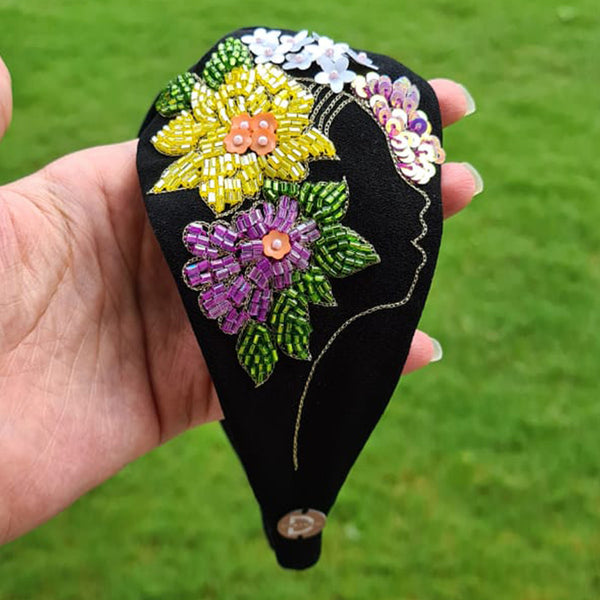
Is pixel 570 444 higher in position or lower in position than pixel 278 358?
lower

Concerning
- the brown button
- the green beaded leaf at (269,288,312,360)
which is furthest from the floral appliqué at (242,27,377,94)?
the brown button

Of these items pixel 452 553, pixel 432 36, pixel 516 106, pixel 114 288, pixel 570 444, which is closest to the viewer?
pixel 114 288

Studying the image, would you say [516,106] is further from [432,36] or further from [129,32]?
[129,32]

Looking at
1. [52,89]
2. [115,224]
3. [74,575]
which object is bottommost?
[74,575]

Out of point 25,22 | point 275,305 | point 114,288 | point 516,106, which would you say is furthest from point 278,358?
point 25,22

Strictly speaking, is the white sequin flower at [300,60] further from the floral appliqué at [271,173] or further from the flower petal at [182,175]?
the flower petal at [182,175]

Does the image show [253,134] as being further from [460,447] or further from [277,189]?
[460,447]
